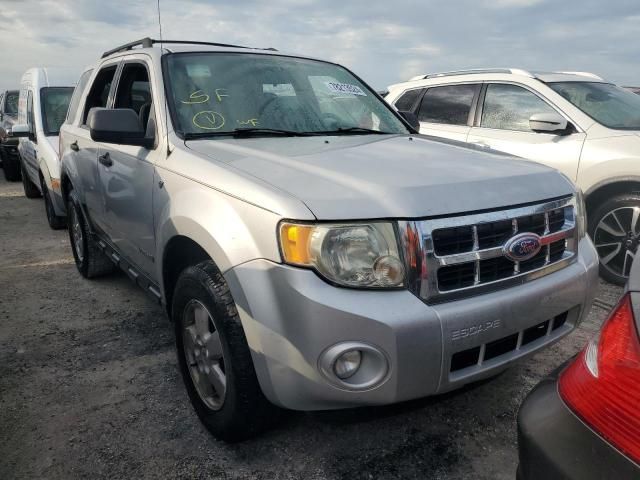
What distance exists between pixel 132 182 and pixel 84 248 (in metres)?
1.83

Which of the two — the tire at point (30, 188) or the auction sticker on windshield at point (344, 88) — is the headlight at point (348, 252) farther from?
the tire at point (30, 188)

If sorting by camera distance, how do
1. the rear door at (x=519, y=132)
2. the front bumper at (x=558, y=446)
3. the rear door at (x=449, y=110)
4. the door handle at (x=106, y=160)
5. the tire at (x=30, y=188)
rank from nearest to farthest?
the front bumper at (x=558, y=446)
the door handle at (x=106, y=160)
the rear door at (x=519, y=132)
the rear door at (x=449, y=110)
the tire at (x=30, y=188)

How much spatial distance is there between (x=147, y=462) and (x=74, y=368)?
1.08 metres

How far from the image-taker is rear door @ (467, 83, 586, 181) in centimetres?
444

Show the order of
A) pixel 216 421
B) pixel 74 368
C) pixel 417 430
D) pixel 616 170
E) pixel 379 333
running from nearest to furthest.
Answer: pixel 379 333, pixel 216 421, pixel 417 430, pixel 74 368, pixel 616 170

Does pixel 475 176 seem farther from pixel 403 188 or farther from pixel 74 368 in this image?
pixel 74 368

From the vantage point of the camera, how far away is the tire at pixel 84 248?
14.2 ft

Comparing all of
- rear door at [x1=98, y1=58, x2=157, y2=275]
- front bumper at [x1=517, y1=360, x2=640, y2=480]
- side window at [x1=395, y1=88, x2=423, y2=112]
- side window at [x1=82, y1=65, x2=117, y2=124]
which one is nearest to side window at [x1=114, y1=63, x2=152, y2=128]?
rear door at [x1=98, y1=58, x2=157, y2=275]

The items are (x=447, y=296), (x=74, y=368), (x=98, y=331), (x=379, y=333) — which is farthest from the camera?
(x=98, y=331)

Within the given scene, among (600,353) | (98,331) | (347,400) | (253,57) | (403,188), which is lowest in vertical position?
(98,331)

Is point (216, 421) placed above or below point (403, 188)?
below

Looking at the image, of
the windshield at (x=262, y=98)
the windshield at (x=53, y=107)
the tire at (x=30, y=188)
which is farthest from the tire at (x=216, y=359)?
the tire at (x=30, y=188)

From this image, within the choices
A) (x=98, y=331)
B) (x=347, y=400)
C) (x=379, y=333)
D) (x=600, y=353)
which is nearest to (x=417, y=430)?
(x=347, y=400)

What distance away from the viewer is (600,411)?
1.13 meters
